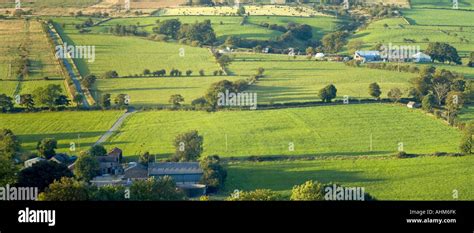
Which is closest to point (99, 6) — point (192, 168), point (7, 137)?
point (7, 137)

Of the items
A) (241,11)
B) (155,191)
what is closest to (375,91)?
(155,191)

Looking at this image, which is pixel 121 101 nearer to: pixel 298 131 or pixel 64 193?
pixel 298 131

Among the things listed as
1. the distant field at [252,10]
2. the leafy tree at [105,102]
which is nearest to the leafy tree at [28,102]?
the leafy tree at [105,102]

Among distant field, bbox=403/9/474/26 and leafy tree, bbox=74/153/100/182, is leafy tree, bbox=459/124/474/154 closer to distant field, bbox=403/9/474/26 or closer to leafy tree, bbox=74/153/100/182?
leafy tree, bbox=74/153/100/182

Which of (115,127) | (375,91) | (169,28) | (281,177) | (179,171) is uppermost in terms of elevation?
(169,28)

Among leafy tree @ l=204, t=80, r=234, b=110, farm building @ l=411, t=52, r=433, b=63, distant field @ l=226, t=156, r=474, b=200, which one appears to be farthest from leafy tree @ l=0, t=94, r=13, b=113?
farm building @ l=411, t=52, r=433, b=63
